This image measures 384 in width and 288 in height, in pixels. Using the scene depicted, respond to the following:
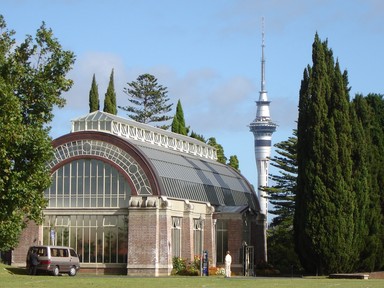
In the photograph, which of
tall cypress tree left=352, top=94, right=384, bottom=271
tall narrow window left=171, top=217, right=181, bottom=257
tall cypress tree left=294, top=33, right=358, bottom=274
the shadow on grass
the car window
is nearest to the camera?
tall cypress tree left=294, top=33, right=358, bottom=274

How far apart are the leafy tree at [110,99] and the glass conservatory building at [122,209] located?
25.3 m

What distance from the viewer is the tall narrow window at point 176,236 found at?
65925 millimetres

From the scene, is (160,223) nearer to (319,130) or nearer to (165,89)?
(319,130)

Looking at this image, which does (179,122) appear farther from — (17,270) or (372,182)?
(372,182)

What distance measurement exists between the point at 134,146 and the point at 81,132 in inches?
148

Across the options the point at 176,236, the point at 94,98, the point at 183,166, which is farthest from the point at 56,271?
the point at 94,98

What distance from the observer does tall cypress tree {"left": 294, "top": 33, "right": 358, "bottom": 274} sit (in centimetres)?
5709

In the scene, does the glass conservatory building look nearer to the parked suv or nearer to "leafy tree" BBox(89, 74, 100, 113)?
the parked suv

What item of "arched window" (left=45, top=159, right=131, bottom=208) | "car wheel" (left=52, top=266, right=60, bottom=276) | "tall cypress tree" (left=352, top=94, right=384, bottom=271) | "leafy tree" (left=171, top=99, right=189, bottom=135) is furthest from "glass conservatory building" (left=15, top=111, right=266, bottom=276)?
A: "leafy tree" (left=171, top=99, right=189, bottom=135)

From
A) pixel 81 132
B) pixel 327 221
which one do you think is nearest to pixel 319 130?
pixel 327 221

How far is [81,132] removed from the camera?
66.7 meters

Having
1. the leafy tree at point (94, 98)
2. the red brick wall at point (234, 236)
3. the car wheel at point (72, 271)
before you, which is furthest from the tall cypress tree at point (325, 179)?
the leafy tree at point (94, 98)

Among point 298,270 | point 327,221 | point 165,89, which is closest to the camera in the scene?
point 327,221

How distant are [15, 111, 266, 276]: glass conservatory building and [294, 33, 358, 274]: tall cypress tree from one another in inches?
393
